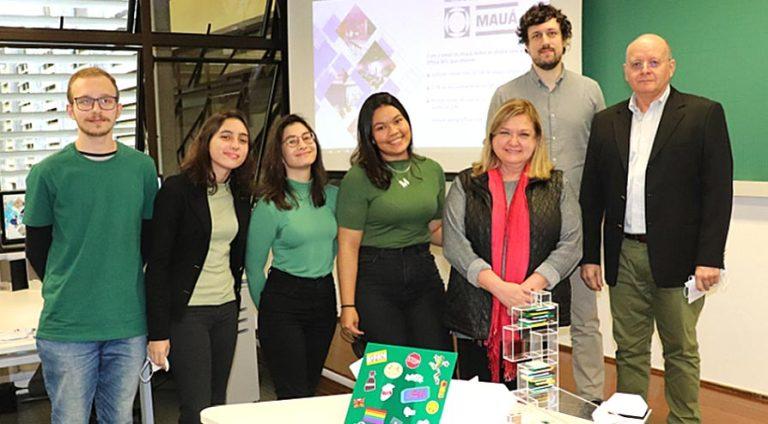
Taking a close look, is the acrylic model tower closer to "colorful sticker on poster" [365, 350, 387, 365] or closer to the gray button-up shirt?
"colorful sticker on poster" [365, 350, 387, 365]

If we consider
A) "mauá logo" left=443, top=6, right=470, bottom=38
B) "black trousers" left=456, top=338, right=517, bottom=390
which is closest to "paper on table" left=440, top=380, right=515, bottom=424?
"black trousers" left=456, top=338, right=517, bottom=390

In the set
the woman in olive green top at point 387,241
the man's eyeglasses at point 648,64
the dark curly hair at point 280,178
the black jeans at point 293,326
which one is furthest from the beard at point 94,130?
the man's eyeglasses at point 648,64

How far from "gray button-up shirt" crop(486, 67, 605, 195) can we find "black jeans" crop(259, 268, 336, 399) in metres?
1.14

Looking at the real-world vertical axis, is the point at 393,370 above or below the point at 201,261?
below

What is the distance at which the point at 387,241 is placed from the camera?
293cm

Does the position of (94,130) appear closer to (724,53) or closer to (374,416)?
(374,416)

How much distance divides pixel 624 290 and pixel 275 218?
1451mm

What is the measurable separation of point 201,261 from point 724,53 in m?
2.88

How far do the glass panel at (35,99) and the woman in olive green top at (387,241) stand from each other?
10.2 ft

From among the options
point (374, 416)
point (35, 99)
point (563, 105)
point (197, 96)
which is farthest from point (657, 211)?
point (35, 99)

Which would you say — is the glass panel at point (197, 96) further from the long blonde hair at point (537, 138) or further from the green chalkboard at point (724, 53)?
the long blonde hair at point (537, 138)

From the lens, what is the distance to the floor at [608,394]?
374cm

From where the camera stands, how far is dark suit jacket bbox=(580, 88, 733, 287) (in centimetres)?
286

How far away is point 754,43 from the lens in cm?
377
